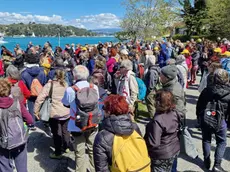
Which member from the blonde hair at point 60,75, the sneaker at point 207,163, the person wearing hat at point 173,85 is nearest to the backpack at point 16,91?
the blonde hair at point 60,75

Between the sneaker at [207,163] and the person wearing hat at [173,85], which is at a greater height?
the person wearing hat at [173,85]

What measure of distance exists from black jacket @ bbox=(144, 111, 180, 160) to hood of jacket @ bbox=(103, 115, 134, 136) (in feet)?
1.91

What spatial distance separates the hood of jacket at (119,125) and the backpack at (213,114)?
2.14 m

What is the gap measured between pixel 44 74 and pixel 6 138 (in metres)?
3.57

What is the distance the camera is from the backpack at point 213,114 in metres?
4.03

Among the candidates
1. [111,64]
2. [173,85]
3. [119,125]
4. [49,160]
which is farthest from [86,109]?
[111,64]

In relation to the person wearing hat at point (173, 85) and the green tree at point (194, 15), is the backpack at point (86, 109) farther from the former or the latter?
the green tree at point (194, 15)

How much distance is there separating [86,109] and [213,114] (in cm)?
211

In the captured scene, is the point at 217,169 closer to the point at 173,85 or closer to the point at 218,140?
the point at 218,140

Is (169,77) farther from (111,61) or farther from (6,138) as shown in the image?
(111,61)

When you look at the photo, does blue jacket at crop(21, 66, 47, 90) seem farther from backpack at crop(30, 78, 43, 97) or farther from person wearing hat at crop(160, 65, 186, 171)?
person wearing hat at crop(160, 65, 186, 171)

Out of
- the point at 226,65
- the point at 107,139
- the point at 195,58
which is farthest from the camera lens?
the point at 195,58

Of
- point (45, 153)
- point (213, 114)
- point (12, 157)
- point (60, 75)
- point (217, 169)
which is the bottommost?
point (45, 153)

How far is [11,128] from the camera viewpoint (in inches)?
127
